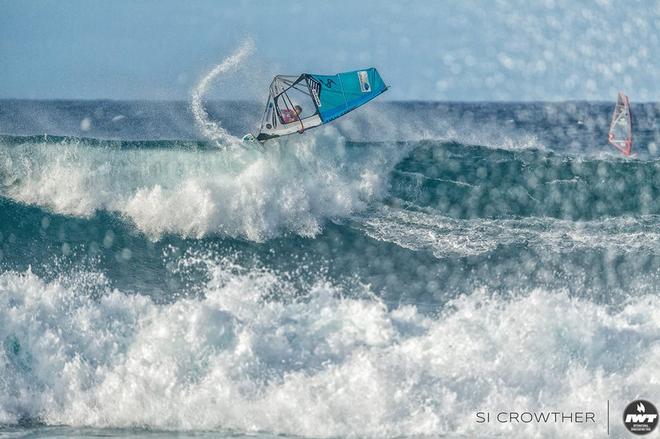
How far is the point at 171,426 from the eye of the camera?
38.8 ft

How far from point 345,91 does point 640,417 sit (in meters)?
10.5

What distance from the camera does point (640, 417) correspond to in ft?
37.4

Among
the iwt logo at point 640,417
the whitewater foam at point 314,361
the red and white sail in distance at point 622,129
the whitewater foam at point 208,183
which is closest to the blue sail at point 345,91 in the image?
the whitewater foam at point 208,183

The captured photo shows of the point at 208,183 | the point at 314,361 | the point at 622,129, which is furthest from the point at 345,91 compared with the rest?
the point at 622,129

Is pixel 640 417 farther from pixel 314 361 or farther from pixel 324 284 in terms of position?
pixel 324 284

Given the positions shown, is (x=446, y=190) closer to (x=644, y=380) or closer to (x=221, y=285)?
(x=221, y=285)

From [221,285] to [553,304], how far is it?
16.4ft

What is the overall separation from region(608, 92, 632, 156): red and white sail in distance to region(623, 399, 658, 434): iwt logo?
13831mm

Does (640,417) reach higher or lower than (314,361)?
lower

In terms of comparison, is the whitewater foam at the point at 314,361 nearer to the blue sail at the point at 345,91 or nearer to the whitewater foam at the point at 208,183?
the whitewater foam at the point at 208,183

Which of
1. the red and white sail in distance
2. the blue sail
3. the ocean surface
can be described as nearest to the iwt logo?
the ocean surface

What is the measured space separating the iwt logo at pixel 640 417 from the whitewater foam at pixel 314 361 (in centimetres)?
19

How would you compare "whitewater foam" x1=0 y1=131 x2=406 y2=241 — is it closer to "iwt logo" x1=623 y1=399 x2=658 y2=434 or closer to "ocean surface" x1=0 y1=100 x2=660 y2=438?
"ocean surface" x1=0 y1=100 x2=660 y2=438

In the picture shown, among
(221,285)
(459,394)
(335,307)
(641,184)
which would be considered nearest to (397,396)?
(459,394)
